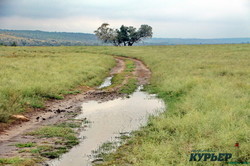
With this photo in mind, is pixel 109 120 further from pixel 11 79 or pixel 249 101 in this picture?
pixel 11 79

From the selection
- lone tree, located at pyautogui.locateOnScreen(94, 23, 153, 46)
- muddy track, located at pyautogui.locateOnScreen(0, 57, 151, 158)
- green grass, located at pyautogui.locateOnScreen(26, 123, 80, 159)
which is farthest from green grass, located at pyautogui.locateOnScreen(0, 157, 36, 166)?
lone tree, located at pyautogui.locateOnScreen(94, 23, 153, 46)

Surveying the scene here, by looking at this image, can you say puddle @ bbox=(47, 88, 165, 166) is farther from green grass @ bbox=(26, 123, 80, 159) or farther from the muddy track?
the muddy track

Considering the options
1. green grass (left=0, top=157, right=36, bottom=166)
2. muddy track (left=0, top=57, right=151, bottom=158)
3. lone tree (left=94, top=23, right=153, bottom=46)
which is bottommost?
muddy track (left=0, top=57, right=151, bottom=158)

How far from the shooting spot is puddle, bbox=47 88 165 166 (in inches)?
320

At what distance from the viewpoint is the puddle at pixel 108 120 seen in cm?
812

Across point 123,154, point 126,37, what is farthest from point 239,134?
point 126,37

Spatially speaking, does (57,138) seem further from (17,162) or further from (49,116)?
(49,116)

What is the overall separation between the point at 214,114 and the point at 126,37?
99672mm

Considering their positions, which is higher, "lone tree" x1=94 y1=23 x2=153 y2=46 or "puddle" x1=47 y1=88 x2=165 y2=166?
"lone tree" x1=94 y1=23 x2=153 y2=46

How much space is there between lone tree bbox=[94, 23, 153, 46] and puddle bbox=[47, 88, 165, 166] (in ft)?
296

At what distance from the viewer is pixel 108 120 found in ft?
39.9

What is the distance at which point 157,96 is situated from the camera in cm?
1723

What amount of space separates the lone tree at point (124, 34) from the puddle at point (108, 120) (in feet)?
296

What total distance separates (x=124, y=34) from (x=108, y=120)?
319ft
